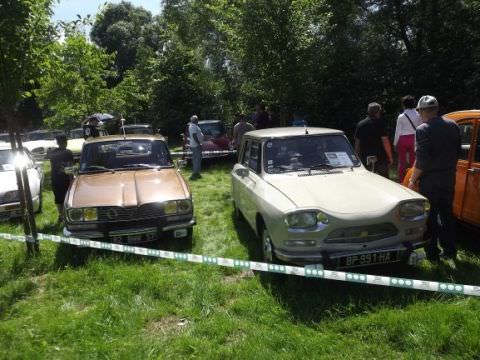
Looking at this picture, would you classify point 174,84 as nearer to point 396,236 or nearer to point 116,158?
point 116,158

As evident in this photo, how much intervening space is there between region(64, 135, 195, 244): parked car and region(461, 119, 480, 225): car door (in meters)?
3.60

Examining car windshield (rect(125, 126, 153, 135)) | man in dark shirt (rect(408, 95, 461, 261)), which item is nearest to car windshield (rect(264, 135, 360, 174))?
man in dark shirt (rect(408, 95, 461, 261))

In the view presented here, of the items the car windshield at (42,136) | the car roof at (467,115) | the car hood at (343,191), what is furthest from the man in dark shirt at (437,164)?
the car windshield at (42,136)

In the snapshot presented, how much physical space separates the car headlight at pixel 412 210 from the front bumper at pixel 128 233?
3.04 meters

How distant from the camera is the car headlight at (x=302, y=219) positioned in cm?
442

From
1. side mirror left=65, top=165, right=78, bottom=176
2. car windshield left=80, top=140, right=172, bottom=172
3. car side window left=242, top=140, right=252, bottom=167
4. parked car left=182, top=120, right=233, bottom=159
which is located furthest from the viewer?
parked car left=182, top=120, right=233, bottom=159

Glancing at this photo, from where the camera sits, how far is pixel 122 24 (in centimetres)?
4528

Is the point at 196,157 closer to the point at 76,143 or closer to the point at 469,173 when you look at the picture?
the point at 76,143

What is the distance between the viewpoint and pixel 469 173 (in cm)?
532

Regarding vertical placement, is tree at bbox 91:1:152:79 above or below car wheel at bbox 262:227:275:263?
above

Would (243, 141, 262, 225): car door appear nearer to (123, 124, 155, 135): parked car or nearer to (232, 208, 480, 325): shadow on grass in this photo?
(232, 208, 480, 325): shadow on grass

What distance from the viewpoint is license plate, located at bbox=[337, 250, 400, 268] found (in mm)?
4379

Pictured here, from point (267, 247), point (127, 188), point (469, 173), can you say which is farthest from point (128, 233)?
point (469, 173)

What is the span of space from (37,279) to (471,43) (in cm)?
1398
